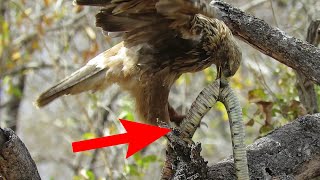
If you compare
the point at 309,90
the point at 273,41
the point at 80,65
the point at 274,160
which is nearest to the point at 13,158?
the point at 274,160

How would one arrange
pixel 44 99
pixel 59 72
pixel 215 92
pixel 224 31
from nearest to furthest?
pixel 215 92
pixel 224 31
pixel 44 99
pixel 59 72

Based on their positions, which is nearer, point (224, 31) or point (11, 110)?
→ point (224, 31)

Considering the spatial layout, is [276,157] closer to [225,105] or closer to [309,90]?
[225,105]

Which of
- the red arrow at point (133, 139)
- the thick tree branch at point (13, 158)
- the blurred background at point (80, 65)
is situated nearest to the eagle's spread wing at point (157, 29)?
the red arrow at point (133, 139)

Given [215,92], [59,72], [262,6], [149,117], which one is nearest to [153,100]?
[149,117]

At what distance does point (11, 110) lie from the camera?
650cm

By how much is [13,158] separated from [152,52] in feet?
3.59

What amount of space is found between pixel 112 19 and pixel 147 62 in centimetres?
32

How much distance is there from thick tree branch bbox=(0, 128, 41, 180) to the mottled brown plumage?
0.82 metres

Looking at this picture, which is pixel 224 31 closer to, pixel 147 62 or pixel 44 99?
pixel 147 62

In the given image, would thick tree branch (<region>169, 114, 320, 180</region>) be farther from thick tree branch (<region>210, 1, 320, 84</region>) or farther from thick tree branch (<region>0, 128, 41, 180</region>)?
thick tree branch (<region>0, 128, 41, 180</region>)

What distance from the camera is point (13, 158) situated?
1.83 meters

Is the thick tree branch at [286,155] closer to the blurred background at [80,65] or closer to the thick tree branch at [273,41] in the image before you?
the thick tree branch at [273,41]

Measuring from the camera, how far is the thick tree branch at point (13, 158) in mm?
1816
